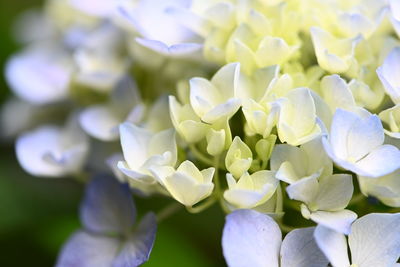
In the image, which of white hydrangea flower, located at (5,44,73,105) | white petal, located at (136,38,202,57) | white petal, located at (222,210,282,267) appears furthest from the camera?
white hydrangea flower, located at (5,44,73,105)

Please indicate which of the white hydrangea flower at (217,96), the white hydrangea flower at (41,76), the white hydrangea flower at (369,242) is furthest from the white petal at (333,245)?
the white hydrangea flower at (41,76)

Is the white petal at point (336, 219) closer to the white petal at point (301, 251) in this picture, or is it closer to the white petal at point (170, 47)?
the white petal at point (301, 251)

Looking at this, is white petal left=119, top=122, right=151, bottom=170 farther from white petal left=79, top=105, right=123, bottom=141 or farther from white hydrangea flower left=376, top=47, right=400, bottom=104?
white hydrangea flower left=376, top=47, right=400, bottom=104

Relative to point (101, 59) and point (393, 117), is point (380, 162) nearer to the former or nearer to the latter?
point (393, 117)

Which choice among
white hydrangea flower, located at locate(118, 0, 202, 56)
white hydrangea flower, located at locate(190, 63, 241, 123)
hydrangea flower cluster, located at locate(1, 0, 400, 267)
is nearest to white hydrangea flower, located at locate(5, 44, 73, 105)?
hydrangea flower cluster, located at locate(1, 0, 400, 267)

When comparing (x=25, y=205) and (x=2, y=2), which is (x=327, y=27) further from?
(x=2, y=2)

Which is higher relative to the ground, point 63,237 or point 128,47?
point 128,47

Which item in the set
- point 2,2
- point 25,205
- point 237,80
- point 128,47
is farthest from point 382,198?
point 2,2
